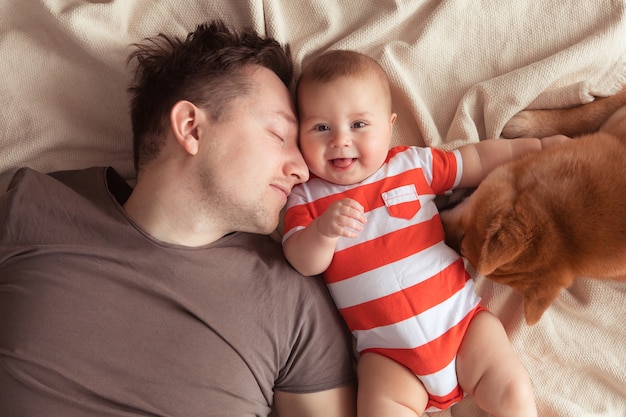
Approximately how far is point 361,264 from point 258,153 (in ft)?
1.41

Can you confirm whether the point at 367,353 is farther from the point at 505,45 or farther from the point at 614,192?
the point at 505,45

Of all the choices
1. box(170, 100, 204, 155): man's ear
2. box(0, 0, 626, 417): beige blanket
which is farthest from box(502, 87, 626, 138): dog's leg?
box(170, 100, 204, 155): man's ear

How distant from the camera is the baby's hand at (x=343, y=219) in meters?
1.38

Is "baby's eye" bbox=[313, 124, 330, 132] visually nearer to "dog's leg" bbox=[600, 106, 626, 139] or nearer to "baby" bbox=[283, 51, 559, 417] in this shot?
"baby" bbox=[283, 51, 559, 417]

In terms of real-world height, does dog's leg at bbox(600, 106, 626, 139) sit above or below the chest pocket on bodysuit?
above

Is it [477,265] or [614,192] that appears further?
[477,265]

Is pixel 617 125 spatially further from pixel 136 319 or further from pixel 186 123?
pixel 136 319

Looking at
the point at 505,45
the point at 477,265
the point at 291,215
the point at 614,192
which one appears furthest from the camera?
the point at 505,45

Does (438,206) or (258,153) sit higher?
(258,153)

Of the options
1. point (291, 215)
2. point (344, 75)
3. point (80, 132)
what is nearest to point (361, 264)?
point (291, 215)

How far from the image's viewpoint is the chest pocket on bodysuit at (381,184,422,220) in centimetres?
156

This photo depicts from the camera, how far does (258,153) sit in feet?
4.99

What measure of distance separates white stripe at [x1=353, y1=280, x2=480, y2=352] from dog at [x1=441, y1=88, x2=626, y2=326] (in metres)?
0.11

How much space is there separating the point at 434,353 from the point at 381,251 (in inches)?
12.4
